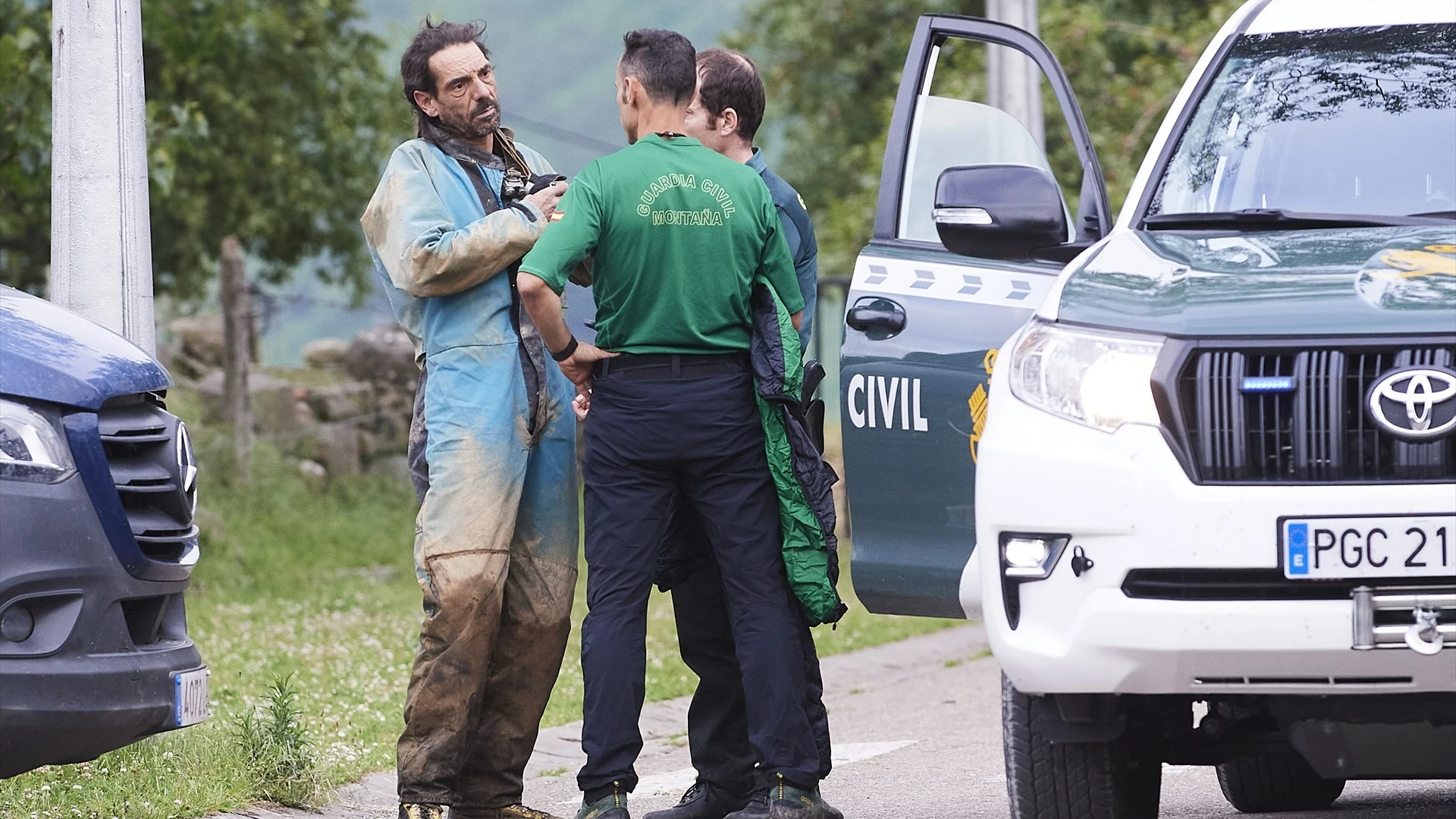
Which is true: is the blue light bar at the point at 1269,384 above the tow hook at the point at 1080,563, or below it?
above

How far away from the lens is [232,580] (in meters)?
13.6

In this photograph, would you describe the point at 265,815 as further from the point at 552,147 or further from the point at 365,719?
the point at 552,147

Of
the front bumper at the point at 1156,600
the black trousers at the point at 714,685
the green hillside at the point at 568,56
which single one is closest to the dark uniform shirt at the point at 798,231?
the black trousers at the point at 714,685

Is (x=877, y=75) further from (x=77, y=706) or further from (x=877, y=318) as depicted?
(x=77, y=706)

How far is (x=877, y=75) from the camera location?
28062mm

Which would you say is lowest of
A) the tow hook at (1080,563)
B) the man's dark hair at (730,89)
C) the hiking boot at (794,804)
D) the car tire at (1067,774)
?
the hiking boot at (794,804)

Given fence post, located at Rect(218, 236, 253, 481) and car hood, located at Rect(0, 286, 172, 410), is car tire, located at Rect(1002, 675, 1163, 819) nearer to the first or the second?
car hood, located at Rect(0, 286, 172, 410)

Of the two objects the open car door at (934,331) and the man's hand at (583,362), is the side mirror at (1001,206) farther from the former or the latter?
the man's hand at (583,362)

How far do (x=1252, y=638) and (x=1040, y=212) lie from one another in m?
1.39

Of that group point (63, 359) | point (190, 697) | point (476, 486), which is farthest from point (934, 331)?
point (63, 359)

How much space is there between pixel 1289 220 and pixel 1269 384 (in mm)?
854

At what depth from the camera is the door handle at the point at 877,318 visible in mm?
5066

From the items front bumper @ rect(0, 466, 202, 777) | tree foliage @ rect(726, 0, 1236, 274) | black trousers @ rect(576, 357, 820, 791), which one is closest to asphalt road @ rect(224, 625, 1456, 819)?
black trousers @ rect(576, 357, 820, 791)

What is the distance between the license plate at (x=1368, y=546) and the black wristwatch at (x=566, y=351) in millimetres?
1862
